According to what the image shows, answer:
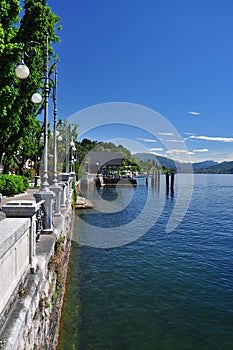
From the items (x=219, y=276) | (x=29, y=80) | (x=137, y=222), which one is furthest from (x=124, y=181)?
(x=219, y=276)

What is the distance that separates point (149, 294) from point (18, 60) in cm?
1216

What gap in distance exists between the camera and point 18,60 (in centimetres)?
1406

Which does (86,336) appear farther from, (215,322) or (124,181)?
(124,181)

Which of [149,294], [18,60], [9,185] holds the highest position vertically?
[18,60]

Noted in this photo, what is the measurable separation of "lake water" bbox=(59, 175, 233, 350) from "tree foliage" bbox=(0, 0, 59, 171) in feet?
25.5

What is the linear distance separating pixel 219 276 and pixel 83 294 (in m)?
5.63

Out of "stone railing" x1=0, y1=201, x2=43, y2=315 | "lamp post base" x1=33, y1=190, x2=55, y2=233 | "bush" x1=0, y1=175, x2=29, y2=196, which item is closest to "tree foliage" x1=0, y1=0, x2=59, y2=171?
"bush" x1=0, y1=175, x2=29, y2=196

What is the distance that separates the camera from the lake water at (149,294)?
7.26 m

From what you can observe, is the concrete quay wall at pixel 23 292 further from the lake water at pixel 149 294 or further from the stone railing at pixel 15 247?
the lake water at pixel 149 294

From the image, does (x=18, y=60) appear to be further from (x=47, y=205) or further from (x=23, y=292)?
(x=23, y=292)

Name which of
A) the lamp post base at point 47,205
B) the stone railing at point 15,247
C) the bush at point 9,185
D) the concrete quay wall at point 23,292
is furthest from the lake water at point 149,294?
the bush at point 9,185

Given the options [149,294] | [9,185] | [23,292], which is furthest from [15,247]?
[9,185]

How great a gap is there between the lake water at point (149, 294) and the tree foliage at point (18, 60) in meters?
7.76

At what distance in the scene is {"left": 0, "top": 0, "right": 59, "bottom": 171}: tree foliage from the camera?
45.5 ft
